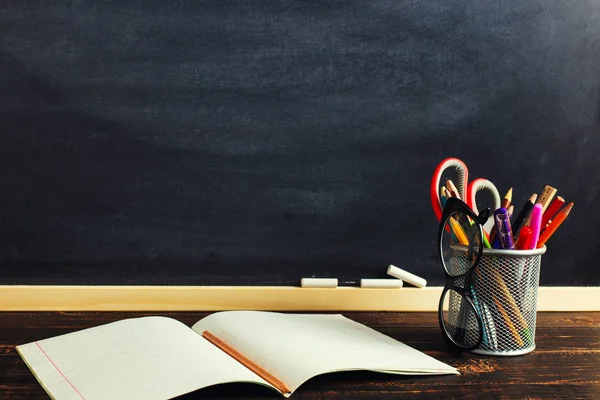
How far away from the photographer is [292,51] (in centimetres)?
115

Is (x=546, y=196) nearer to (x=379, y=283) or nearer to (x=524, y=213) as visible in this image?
(x=524, y=213)

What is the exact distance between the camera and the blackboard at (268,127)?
3.68ft

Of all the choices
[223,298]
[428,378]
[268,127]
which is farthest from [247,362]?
[268,127]

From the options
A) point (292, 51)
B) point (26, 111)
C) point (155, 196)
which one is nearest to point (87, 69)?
point (26, 111)

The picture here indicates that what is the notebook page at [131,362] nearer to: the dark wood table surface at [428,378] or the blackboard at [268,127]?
the dark wood table surface at [428,378]

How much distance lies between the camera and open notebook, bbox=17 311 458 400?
73 centimetres

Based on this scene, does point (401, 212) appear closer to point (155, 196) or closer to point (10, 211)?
point (155, 196)

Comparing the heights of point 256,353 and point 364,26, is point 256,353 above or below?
below

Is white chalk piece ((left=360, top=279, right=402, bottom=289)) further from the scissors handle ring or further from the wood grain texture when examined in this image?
the scissors handle ring

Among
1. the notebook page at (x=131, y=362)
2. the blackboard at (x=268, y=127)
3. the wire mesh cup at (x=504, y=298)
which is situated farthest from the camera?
the blackboard at (x=268, y=127)

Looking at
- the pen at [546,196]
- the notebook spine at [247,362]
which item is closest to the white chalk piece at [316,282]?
the notebook spine at [247,362]

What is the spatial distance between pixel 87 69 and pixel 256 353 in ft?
1.87

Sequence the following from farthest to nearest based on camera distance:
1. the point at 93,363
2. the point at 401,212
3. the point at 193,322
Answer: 1. the point at 401,212
2. the point at 193,322
3. the point at 93,363

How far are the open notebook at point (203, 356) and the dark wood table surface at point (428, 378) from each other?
2 centimetres
